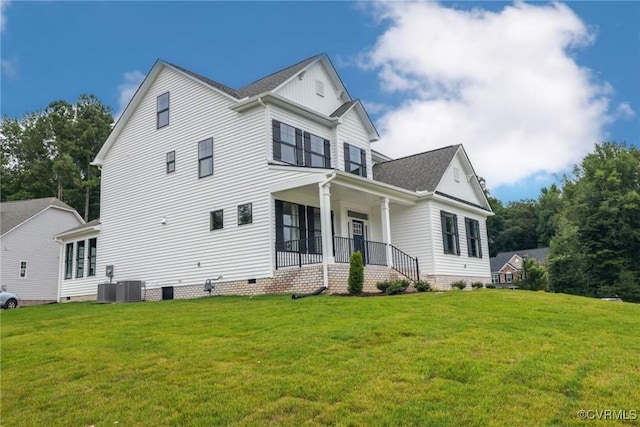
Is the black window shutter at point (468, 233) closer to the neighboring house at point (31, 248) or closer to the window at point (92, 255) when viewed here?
the window at point (92, 255)

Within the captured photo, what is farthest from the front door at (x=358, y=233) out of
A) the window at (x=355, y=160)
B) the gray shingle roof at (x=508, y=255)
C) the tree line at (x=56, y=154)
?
the gray shingle roof at (x=508, y=255)

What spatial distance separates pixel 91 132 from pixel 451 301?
39.8 meters

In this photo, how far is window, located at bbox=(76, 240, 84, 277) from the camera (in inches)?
843

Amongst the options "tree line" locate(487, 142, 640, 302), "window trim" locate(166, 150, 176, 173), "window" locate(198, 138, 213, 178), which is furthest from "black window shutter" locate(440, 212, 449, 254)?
Result: "tree line" locate(487, 142, 640, 302)

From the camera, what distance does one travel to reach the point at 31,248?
29984mm

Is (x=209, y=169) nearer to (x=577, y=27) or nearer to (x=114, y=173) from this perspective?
(x=114, y=173)

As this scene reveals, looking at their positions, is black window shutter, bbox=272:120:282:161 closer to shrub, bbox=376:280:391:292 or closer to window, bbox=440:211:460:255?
shrub, bbox=376:280:391:292

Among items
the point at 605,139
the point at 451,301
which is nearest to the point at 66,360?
the point at 451,301

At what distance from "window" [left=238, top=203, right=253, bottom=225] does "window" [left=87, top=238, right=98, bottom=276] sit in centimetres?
849

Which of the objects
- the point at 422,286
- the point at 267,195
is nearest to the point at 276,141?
the point at 267,195

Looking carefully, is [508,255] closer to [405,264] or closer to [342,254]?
[405,264]

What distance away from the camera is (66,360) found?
7.15m

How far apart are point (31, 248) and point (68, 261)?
32.4 feet

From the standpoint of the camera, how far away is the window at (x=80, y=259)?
70.3 ft
